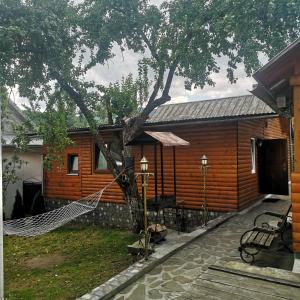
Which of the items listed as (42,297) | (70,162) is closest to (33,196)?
(70,162)

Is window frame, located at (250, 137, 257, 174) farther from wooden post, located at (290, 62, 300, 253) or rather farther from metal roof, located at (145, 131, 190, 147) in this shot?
wooden post, located at (290, 62, 300, 253)

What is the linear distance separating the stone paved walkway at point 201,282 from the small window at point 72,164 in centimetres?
776

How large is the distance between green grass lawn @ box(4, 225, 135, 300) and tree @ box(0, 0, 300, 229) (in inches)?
70.4

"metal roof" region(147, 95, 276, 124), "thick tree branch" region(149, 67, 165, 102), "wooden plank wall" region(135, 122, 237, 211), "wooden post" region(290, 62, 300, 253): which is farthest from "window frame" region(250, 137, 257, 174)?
"wooden post" region(290, 62, 300, 253)

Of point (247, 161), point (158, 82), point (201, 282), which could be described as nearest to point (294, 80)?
point (201, 282)

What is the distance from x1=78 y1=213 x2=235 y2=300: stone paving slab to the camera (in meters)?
4.48

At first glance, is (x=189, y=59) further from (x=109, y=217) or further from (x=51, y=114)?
(x=109, y=217)

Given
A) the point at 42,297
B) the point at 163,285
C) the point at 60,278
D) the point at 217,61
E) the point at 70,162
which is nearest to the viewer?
the point at 163,285

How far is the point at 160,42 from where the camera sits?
8.62m

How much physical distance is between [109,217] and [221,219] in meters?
5.10

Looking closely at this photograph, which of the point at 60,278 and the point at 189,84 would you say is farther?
the point at 189,84

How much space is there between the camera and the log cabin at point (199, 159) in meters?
9.92

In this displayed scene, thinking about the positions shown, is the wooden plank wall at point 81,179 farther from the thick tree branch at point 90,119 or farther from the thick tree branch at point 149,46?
the thick tree branch at point 149,46

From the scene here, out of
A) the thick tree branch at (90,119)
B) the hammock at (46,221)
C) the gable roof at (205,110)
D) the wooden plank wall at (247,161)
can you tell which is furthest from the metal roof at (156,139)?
the wooden plank wall at (247,161)
